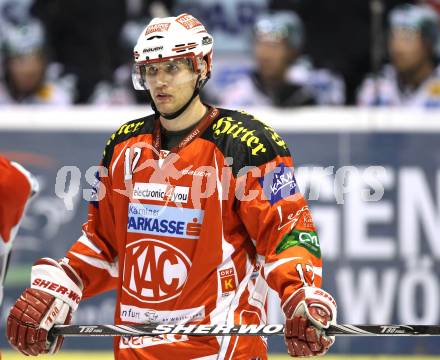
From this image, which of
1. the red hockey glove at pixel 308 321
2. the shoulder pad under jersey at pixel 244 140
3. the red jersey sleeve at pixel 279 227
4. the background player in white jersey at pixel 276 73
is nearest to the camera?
the red hockey glove at pixel 308 321

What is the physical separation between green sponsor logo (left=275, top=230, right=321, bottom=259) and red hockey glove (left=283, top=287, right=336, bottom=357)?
0.68 feet

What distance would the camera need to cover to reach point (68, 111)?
7.66m

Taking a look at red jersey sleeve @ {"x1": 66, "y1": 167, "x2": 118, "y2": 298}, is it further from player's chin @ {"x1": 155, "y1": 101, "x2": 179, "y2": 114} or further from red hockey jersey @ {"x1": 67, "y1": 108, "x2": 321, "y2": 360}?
player's chin @ {"x1": 155, "y1": 101, "x2": 179, "y2": 114}

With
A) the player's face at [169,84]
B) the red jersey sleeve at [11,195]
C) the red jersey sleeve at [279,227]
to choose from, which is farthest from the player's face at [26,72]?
the red jersey sleeve at [279,227]

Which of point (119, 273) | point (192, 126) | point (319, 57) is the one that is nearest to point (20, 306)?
point (119, 273)

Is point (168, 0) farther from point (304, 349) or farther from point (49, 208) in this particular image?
point (304, 349)

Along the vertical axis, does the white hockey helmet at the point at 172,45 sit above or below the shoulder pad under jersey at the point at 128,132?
above

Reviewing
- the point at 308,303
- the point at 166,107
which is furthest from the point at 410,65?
the point at 308,303

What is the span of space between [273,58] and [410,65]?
99cm

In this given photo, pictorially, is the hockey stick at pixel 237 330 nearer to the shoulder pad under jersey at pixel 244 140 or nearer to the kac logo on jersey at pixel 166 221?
the kac logo on jersey at pixel 166 221

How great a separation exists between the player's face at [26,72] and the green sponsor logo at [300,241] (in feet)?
15.6

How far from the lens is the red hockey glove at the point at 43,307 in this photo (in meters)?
4.41

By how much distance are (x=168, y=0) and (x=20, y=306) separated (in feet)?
16.2

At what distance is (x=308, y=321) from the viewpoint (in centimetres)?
406
